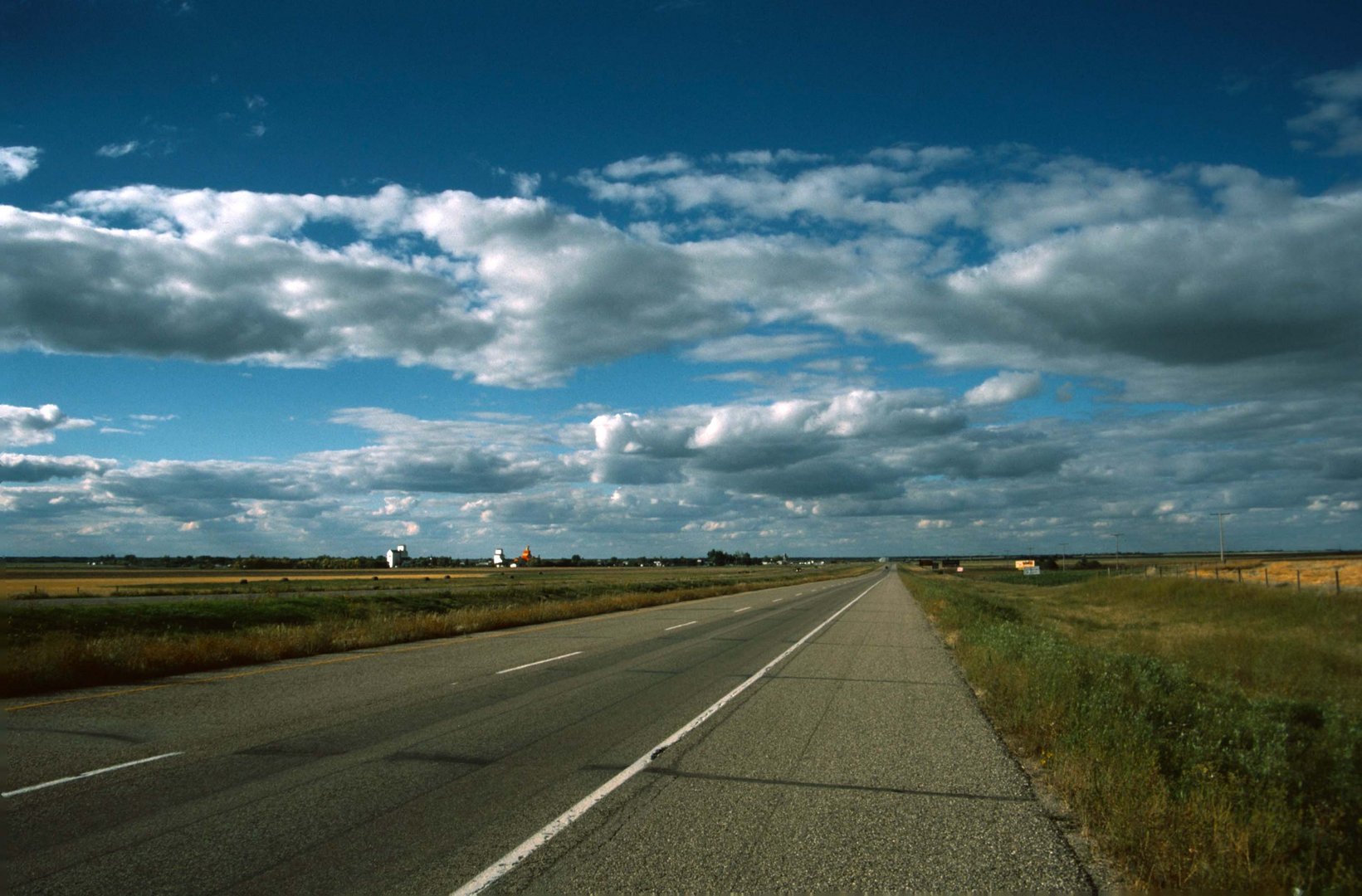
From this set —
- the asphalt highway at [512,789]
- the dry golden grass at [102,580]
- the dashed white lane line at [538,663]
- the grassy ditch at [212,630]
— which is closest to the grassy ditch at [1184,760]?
the asphalt highway at [512,789]

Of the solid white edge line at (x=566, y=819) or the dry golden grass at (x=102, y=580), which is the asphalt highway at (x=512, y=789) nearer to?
the solid white edge line at (x=566, y=819)

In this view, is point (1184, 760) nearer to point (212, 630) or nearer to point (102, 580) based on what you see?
point (212, 630)

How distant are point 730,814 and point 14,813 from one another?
528cm

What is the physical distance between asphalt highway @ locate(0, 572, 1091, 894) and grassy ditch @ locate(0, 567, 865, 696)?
116 centimetres

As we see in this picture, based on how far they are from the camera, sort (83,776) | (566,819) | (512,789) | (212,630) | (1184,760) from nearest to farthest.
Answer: (566,819), (512,789), (83,776), (1184,760), (212,630)

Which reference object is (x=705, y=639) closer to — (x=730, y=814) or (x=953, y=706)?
(x=953, y=706)

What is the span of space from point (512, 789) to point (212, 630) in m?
31.2

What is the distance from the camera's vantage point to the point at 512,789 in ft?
22.3

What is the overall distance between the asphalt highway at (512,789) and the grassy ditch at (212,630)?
1.16m

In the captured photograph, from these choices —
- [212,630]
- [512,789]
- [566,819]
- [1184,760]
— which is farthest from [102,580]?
[1184,760]

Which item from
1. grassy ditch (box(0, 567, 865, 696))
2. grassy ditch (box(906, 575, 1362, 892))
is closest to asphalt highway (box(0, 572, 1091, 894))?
grassy ditch (box(906, 575, 1362, 892))

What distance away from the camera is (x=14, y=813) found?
19.6 feet

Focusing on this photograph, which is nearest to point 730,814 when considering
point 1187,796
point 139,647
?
point 1187,796

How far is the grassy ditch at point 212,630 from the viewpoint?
12961mm
